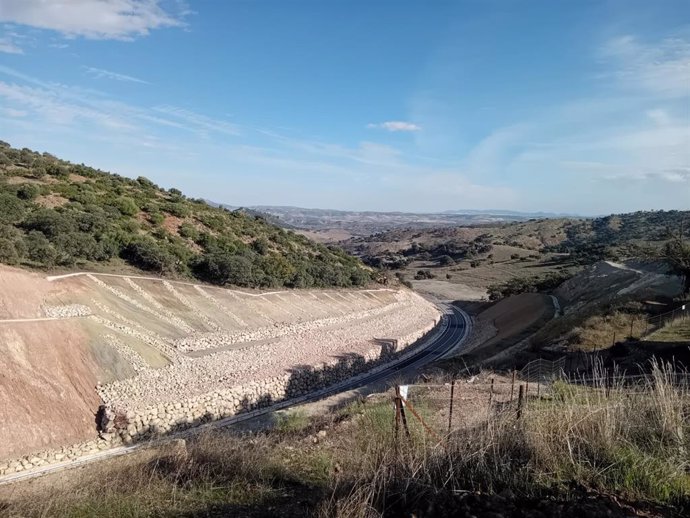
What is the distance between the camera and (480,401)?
13781mm

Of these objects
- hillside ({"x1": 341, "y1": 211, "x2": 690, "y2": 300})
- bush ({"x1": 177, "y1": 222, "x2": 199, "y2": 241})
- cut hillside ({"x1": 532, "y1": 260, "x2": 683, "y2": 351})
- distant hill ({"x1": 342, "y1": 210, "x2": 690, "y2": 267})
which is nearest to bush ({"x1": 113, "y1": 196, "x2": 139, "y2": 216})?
bush ({"x1": 177, "y1": 222, "x2": 199, "y2": 241})

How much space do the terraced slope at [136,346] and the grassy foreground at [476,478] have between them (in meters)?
13.8

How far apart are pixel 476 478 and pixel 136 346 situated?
2232 cm

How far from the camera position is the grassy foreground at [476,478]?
4695 mm

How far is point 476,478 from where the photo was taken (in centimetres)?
523

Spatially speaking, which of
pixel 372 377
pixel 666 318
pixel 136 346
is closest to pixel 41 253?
pixel 136 346

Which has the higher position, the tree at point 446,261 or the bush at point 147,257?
the bush at point 147,257

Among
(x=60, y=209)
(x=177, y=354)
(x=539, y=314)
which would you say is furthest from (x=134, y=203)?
(x=539, y=314)

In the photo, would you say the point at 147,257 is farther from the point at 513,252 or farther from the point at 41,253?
the point at 513,252

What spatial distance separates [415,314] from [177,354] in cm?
3385

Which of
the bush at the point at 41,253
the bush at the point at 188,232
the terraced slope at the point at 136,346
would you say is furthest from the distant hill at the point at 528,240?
the bush at the point at 41,253

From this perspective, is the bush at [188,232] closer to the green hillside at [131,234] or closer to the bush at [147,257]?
the green hillside at [131,234]

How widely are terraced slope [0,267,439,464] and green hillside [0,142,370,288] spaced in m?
2.65

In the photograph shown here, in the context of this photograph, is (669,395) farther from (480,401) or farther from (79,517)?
(480,401)
